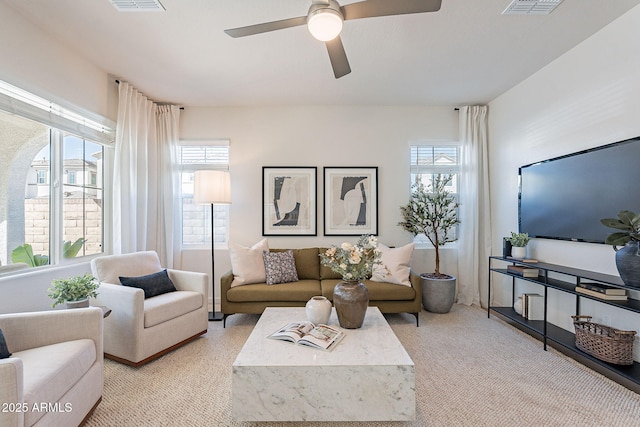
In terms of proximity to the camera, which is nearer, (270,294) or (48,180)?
(48,180)

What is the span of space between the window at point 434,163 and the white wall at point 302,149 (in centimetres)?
16

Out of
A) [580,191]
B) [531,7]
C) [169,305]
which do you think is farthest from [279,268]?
[531,7]

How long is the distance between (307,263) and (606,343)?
2.78 m

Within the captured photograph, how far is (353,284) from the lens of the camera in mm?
2188

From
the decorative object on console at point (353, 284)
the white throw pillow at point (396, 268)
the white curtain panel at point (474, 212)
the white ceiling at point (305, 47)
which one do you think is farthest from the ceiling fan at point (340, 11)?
the white curtain panel at point (474, 212)

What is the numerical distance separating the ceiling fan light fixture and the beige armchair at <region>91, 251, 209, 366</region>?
2.29m

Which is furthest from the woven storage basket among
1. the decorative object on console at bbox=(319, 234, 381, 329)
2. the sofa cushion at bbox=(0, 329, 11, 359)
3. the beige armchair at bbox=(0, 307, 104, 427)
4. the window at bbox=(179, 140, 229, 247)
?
the window at bbox=(179, 140, 229, 247)

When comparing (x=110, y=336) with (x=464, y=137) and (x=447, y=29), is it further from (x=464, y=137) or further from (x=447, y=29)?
(x=464, y=137)

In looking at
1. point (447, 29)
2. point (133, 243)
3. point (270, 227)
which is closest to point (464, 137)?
point (447, 29)

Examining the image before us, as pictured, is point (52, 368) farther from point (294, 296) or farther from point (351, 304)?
point (294, 296)

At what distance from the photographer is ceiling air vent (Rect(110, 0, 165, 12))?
6.87 feet

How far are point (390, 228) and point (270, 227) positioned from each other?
5.47ft

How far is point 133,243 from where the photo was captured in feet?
11.1

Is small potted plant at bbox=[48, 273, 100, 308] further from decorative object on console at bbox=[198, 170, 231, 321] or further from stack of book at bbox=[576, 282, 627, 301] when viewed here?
stack of book at bbox=[576, 282, 627, 301]
